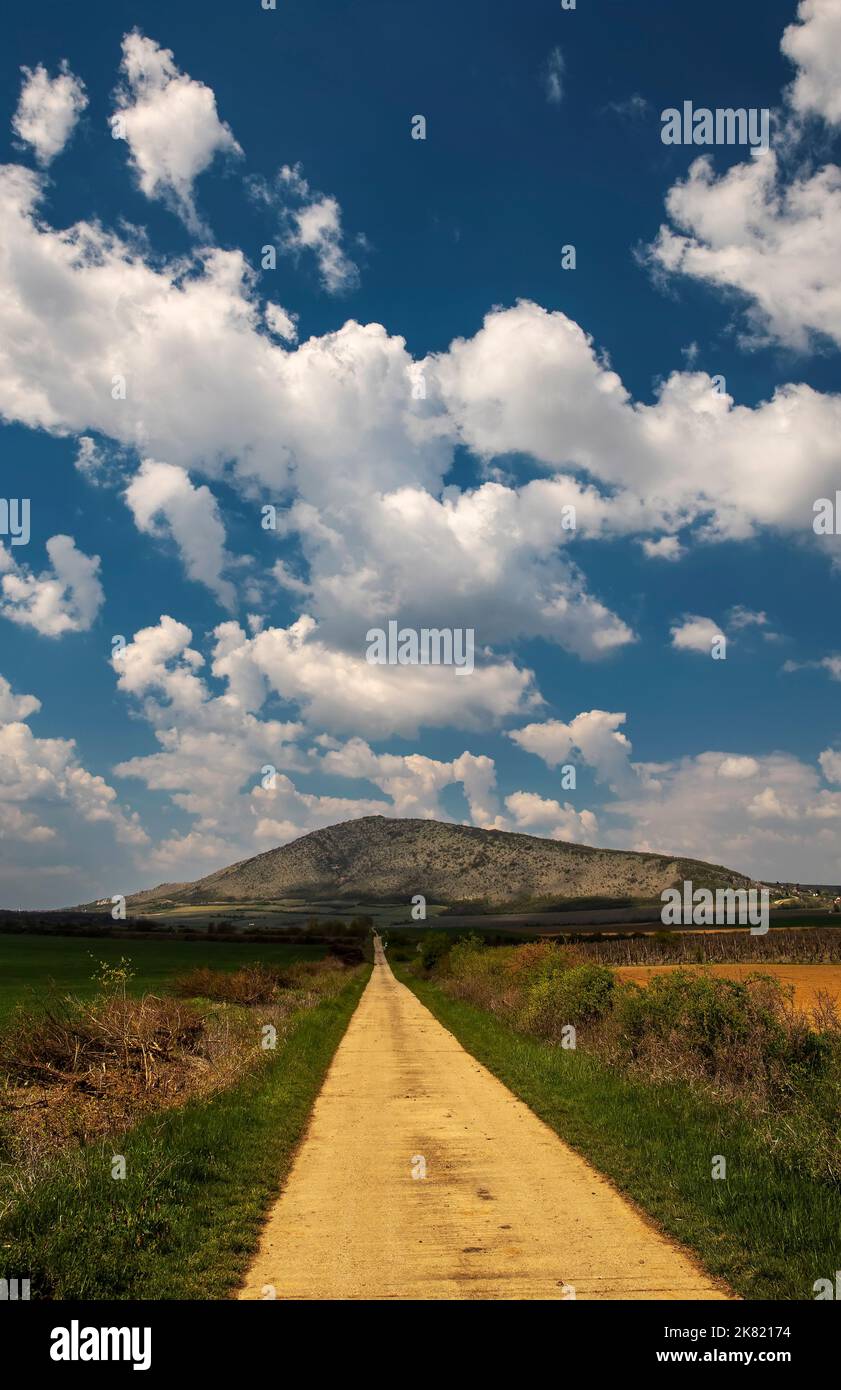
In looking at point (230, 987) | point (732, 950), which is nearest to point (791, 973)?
point (732, 950)

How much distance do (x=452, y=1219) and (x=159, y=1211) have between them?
2842 millimetres

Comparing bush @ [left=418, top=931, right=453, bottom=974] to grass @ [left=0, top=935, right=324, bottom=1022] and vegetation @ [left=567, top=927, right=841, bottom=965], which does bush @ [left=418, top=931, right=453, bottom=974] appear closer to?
grass @ [left=0, top=935, right=324, bottom=1022]

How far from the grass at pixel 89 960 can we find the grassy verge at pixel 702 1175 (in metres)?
23.6

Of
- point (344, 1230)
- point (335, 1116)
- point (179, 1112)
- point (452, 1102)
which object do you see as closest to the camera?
point (344, 1230)

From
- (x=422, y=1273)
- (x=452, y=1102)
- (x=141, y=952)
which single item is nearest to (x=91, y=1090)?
(x=452, y=1102)

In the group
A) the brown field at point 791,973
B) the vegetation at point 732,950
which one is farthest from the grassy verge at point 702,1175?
the vegetation at point 732,950

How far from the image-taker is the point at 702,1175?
9.03m

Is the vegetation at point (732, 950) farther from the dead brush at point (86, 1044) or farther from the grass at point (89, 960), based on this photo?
the dead brush at point (86, 1044)

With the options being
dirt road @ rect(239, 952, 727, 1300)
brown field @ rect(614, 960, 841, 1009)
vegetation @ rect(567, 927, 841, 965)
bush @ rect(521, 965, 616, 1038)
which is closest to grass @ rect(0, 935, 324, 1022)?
bush @ rect(521, 965, 616, 1038)

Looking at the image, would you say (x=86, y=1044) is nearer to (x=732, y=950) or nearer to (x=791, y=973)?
(x=791, y=973)

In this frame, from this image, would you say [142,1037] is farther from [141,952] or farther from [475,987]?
[141,952]

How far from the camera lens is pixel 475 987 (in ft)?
124
